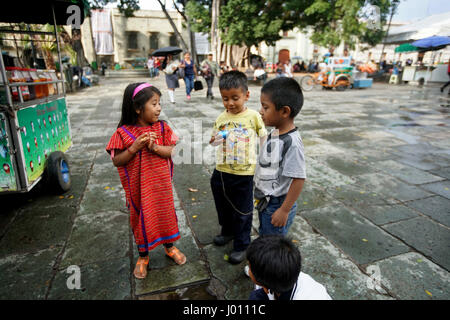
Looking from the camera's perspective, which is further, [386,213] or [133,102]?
[386,213]

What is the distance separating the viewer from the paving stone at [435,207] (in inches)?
120

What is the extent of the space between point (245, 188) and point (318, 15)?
1491 cm

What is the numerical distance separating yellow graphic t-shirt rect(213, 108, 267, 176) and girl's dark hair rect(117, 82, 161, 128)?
1.94 feet

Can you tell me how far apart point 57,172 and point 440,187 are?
4931 mm

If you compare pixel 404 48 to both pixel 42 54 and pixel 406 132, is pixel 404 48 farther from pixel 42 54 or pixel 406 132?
pixel 42 54

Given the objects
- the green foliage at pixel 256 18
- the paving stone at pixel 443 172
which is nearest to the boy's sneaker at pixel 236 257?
the paving stone at pixel 443 172

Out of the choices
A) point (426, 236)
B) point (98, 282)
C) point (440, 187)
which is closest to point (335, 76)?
point (440, 187)

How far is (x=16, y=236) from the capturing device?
266 centimetres

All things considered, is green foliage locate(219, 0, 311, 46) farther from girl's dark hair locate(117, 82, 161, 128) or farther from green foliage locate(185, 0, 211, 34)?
girl's dark hair locate(117, 82, 161, 128)

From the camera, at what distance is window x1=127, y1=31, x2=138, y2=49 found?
106ft

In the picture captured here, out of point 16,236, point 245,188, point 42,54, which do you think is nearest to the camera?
point 245,188

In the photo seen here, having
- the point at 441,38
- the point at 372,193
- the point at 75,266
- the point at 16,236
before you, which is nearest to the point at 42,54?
the point at 16,236

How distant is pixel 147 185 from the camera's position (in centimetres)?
201

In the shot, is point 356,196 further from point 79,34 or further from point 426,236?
point 79,34
